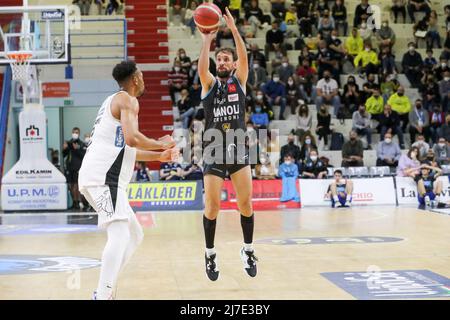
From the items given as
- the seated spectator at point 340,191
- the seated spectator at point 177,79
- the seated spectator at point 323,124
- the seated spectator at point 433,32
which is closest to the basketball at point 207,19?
the seated spectator at point 340,191

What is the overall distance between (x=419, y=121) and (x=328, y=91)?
123 inches

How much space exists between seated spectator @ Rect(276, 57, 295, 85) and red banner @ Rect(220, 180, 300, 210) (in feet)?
16.3

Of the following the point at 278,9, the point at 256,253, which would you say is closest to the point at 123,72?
the point at 256,253

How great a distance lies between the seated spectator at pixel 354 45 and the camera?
2655 centimetres

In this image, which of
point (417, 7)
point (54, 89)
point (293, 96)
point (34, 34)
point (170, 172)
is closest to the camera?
point (34, 34)

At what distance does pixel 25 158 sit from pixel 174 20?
931 centimetres

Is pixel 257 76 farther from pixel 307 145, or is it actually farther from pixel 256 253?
pixel 256 253

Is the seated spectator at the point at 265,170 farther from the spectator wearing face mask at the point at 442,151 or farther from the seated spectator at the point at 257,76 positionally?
the spectator wearing face mask at the point at 442,151

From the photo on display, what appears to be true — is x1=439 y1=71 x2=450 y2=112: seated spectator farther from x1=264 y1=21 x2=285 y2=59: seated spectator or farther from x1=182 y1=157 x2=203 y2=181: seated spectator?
x1=182 y1=157 x2=203 y2=181: seated spectator

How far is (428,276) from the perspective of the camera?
28.7 feet

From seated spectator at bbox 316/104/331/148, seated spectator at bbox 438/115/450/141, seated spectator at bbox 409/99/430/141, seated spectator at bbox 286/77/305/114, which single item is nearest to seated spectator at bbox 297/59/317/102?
seated spectator at bbox 286/77/305/114

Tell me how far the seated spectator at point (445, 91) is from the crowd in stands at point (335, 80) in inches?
1.3

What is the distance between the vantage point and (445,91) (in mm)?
25141

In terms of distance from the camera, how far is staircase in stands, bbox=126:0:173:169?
2656 cm
